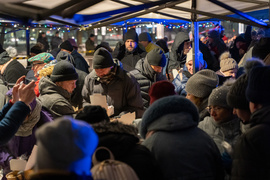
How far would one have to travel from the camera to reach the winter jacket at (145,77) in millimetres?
5855

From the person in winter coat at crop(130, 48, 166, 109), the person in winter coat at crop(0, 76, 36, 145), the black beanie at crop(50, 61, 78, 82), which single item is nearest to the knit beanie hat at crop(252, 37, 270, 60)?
the person in winter coat at crop(130, 48, 166, 109)

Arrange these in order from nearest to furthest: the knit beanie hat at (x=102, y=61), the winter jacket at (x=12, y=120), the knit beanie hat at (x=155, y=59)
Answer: the winter jacket at (x=12, y=120) → the knit beanie hat at (x=102, y=61) → the knit beanie hat at (x=155, y=59)

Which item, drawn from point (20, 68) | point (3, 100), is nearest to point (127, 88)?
point (3, 100)

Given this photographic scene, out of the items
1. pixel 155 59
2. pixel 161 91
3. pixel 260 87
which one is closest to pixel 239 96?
pixel 260 87

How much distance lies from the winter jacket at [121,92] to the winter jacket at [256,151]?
9.03ft

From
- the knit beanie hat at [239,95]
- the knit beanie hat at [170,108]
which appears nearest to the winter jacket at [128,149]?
the knit beanie hat at [170,108]

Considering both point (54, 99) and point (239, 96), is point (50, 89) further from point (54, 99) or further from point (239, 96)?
point (239, 96)

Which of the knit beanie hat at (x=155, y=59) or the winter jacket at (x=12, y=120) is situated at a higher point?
the knit beanie hat at (x=155, y=59)

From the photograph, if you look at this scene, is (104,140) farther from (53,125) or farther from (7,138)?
(7,138)

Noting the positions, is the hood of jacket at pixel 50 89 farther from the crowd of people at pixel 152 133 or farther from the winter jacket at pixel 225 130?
the winter jacket at pixel 225 130

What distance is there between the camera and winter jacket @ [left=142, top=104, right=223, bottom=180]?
2613 mm

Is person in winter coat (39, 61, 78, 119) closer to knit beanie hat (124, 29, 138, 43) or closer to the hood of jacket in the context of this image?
the hood of jacket

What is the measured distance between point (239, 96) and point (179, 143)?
0.64m

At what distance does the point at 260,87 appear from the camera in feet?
8.63
